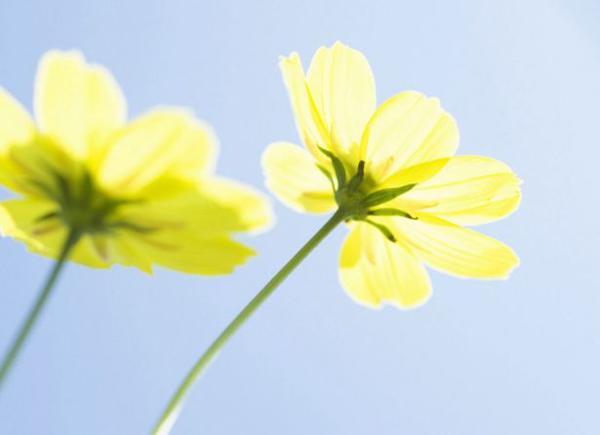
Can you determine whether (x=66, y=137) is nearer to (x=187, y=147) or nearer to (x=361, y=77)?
(x=187, y=147)

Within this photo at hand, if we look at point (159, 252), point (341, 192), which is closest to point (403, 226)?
point (341, 192)

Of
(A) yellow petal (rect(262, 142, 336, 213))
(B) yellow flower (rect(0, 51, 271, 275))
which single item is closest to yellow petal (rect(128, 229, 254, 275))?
(B) yellow flower (rect(0, 51, 271, 275))

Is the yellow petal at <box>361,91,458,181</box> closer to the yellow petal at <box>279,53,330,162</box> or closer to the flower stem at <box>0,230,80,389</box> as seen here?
the yellow petal at <box>279,53,330,162</box>

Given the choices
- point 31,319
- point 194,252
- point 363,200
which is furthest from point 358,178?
point 31,319

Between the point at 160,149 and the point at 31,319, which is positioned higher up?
the point at 160,149

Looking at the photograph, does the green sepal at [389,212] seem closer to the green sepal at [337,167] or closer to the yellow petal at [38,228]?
the green sepal at [337,167]

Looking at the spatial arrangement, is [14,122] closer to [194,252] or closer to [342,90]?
[194,252]
